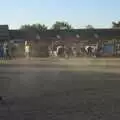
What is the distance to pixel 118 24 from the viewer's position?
124m

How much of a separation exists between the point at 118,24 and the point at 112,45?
2377 inches

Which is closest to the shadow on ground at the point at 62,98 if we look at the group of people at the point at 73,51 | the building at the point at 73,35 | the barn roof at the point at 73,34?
the group of people at the point at 73,51

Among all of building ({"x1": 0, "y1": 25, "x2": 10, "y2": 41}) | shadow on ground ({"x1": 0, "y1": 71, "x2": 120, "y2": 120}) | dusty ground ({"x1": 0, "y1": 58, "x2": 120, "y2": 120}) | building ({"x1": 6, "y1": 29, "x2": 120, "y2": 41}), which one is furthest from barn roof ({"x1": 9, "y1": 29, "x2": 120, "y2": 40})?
dusty ground ({"x1": 0, "y1": 58, "x2": 120, "y2": 120})

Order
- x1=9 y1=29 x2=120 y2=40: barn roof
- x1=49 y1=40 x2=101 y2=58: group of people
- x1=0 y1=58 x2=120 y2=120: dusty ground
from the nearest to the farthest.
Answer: x1=0 y1=58 x2=120 y2=120: dusty ground
x1=49 y1=40 x2=101 y2=58: group of people
x1=9 y1=29 x2=120 y2=40: barn roof

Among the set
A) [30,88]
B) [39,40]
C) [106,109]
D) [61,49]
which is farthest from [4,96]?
[39,40]

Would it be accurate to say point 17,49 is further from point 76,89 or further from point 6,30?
point 76,89

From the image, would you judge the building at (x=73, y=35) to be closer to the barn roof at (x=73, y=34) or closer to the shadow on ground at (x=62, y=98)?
the barn roof at (x=73, y=34)

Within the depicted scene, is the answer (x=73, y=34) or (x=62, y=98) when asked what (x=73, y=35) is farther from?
(x=62, y=98)

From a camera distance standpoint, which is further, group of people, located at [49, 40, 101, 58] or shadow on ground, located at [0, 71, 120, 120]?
group of people, located at [49, 40, 101, 58]

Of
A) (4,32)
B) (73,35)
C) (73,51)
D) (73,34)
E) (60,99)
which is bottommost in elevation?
(73,51)

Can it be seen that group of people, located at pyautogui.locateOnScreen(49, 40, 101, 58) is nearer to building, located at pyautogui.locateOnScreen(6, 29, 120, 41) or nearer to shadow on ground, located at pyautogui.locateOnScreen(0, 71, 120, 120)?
building, located at pyautogui.locateOnScreen(6, 29, 120, 41)

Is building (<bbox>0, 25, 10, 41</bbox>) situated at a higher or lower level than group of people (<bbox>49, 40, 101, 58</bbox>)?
higher

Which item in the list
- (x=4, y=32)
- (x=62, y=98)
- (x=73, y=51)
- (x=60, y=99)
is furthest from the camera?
(x=4, y=32)

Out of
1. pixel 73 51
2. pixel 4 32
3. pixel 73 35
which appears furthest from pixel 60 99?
pixel 73 35
